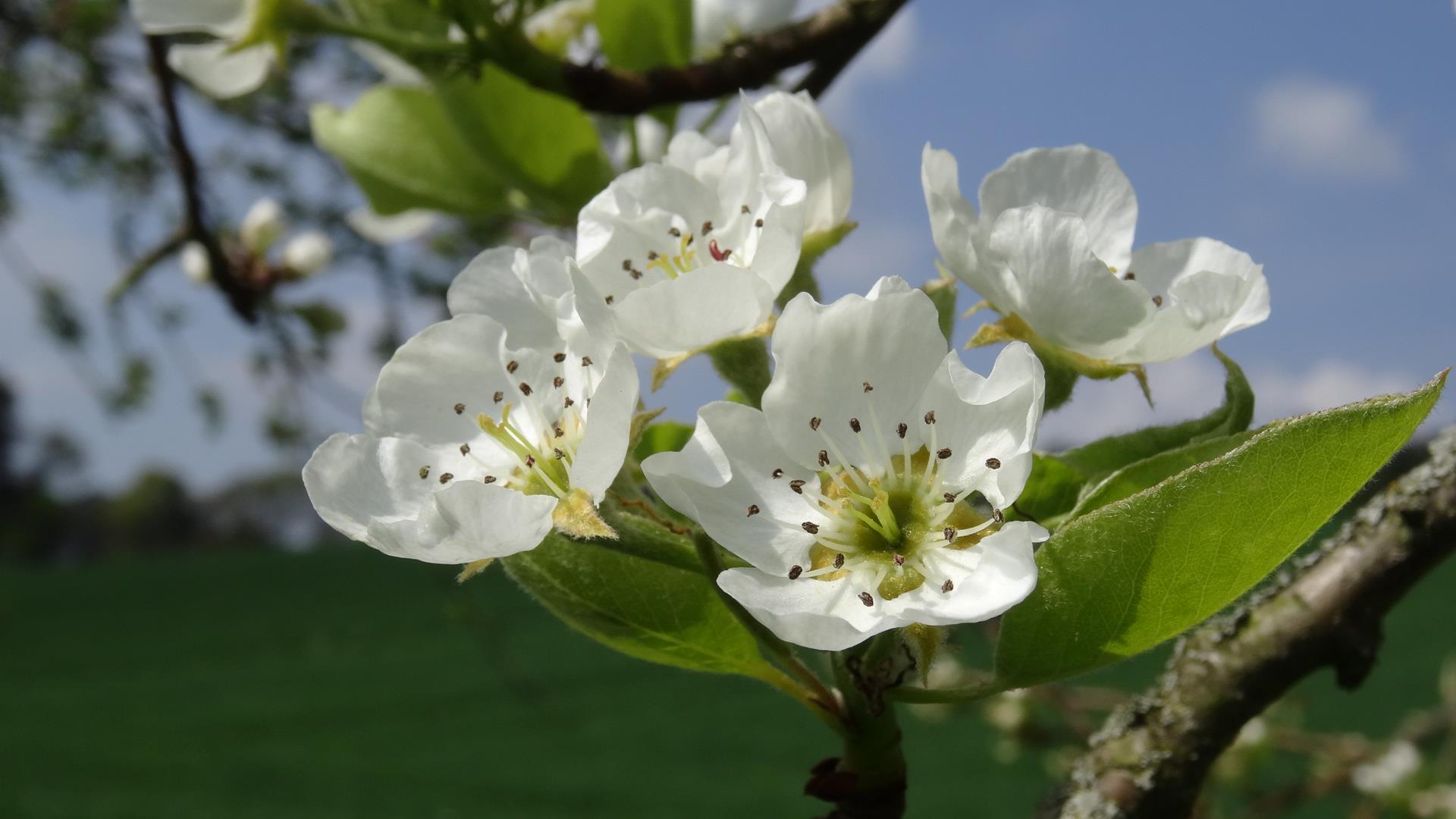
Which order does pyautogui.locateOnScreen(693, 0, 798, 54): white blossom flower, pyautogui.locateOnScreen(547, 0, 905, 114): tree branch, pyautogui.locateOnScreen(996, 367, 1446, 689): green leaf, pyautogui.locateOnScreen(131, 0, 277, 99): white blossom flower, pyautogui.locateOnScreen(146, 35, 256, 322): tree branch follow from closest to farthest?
pyautogui.locateOnScreen(996, 367, 1446, 689): green leaf, pyautogui.locateOnScreen(547, 0, 905, 114): tree branch, pyautogui.locateOnScreen(131, 0, 277, 99): white blossom flower, pyautogui.locateOnScreen(693, 0, 798, 54): white blossom flower, pyautogui.locateOnScreen(146, 35, 256, 322): tree branch

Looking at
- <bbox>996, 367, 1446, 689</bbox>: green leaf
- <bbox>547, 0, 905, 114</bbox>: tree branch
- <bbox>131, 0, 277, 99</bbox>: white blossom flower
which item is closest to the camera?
<bbox>996, 367, 1446, 689</bbox>: green leaf

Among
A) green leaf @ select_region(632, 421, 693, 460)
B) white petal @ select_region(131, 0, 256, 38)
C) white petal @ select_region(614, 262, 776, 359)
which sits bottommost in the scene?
green leaf @ select_region(632, 421, 693, 460)

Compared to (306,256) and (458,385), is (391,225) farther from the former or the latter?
(306,256)

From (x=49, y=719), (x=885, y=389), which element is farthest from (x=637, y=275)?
(x=49, y=719)

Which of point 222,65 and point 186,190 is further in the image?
point 186,190

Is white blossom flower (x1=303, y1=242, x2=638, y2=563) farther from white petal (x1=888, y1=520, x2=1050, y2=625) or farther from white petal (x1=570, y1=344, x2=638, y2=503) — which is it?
white petal (x1=888, y1=520, x2=1050, y2=625)

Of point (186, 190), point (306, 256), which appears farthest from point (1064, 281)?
point (306, 256)

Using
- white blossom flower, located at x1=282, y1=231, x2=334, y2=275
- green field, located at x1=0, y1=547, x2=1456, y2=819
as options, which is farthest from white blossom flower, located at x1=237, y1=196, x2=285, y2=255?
green field, located at x1=0, y1=547, x2=1456, y2=819
